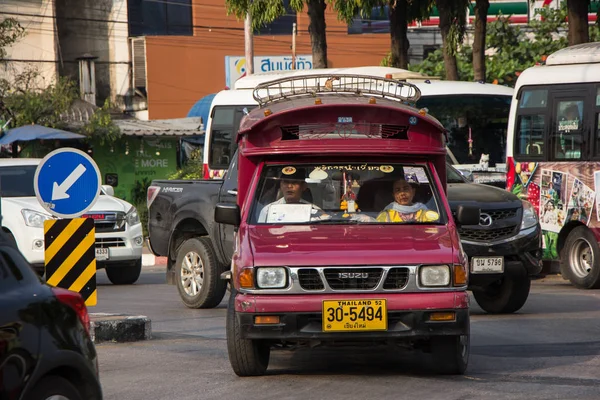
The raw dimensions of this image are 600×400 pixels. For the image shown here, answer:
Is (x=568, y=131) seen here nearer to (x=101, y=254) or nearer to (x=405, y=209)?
(x=101, y=254)

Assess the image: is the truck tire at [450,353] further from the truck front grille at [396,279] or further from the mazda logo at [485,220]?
the mazda logo at [485,220]

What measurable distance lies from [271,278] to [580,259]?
963cm

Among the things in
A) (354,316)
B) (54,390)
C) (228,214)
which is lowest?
(354,316)

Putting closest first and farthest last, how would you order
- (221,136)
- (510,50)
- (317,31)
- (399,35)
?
(221,136)
(317,31)
(399,35)
(510,50)

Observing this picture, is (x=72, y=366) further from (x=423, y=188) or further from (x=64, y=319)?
(x=423, y=188)

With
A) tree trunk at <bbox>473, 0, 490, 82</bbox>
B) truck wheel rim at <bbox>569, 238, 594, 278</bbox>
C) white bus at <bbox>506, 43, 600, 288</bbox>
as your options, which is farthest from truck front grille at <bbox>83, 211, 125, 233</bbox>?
tree trunk at <bbox>473, 0, 490, 82</bbox>

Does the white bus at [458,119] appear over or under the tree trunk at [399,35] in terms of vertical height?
under

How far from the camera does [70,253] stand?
431 inches

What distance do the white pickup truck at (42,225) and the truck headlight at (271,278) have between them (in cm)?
962

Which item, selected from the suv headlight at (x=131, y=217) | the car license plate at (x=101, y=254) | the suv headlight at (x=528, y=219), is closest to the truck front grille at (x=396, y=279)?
the suv headlight at (x=528, y=219)

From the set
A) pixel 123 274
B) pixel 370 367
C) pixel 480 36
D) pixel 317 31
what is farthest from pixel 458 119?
pixel 370 367

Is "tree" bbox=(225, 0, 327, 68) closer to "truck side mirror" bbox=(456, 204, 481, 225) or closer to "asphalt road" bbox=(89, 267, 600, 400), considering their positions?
"asphalt road" bbox=(89, 267, 600, 400)

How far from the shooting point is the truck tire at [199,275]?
46.8ft

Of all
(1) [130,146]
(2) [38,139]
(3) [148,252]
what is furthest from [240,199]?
(1) [130,146]
